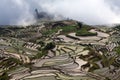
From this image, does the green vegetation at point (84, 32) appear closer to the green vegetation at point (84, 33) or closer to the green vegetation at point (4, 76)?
the green vegetation at point (84, 33)

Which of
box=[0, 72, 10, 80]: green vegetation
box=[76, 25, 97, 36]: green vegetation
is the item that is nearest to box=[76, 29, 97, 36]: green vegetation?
box=[76, 25, 97, 36]: green vegetation

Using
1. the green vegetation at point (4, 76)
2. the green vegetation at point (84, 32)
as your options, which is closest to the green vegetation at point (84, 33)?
the green vegetation at point (84, 32)

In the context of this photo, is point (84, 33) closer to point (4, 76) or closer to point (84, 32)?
point (84, 32)

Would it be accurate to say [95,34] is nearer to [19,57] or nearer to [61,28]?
[61,28]

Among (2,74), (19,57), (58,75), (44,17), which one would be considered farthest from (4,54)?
(44,17)

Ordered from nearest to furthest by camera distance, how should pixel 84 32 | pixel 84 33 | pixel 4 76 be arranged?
pixel 4 76, pixel 84 33, pixel 84 32

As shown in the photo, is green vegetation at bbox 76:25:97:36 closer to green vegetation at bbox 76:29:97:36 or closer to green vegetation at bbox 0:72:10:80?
green vegetation at bbox 76:29:97:36

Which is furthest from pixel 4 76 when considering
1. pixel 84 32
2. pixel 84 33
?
pixel 84 32

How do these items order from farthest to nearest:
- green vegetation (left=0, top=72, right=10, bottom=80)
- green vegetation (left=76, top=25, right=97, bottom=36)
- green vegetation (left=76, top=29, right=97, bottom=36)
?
green vegetation (left=76, top=25, right=97, bottom=36)
green vegetation (left=76, top=29, right=97, bottom=36)
green vegetation (left=0, top=72, right=10, bottom=80)

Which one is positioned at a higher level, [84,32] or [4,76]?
[84,32]

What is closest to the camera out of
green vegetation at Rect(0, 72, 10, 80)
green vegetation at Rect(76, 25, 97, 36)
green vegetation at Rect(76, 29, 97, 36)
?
Result: green vegetation at Rect(0, 72, 10, 80)

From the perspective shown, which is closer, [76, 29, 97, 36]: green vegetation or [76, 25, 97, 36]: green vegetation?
[76, 29, 97, 36]: green vegetation
